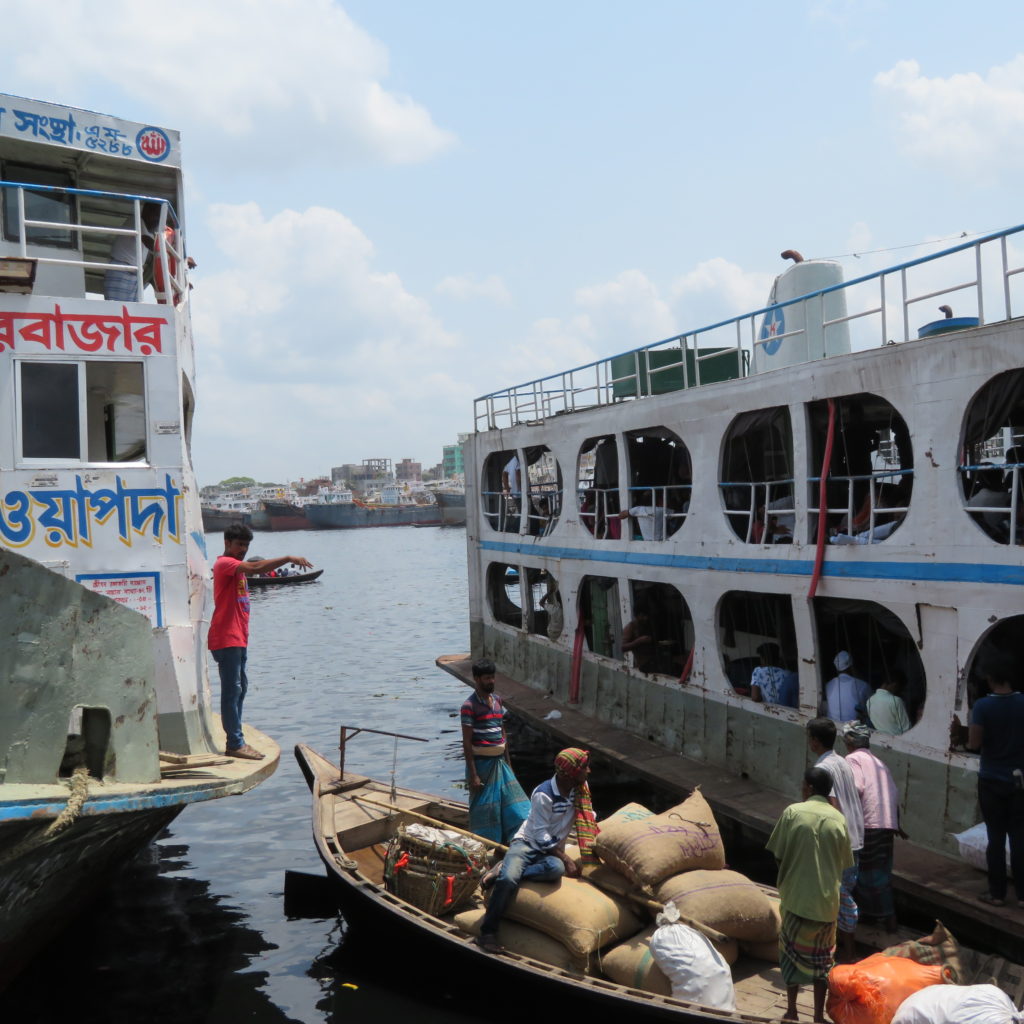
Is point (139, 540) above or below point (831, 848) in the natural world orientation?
above

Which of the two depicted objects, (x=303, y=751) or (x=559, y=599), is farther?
(x=559, y=599)

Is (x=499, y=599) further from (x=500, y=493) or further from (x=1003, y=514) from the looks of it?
(x=1003, y=514)

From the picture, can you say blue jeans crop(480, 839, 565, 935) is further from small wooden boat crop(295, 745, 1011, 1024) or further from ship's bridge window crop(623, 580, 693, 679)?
ship's bridge window crop(623, 580, 693, 679)

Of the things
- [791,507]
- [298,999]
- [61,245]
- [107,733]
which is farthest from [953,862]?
[61,245]

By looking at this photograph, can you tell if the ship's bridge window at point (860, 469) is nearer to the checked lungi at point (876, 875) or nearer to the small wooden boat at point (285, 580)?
the checked lungi at point (876, 875)

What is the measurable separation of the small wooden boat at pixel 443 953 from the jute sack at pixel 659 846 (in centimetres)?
78

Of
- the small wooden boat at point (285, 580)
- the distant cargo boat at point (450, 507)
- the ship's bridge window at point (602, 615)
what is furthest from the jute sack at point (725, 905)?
the distant cargo boat at point (450, 507)

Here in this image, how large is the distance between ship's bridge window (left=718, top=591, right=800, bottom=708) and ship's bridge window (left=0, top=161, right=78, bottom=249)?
8.81m

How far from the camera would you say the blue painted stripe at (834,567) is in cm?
856

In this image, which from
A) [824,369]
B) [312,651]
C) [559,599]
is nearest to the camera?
[824,369]

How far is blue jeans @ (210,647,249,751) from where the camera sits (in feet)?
28.8

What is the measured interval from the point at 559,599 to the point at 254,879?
716 centimetres

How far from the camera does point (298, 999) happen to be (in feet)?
28.9

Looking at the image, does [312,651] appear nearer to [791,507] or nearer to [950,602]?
[791,507]
